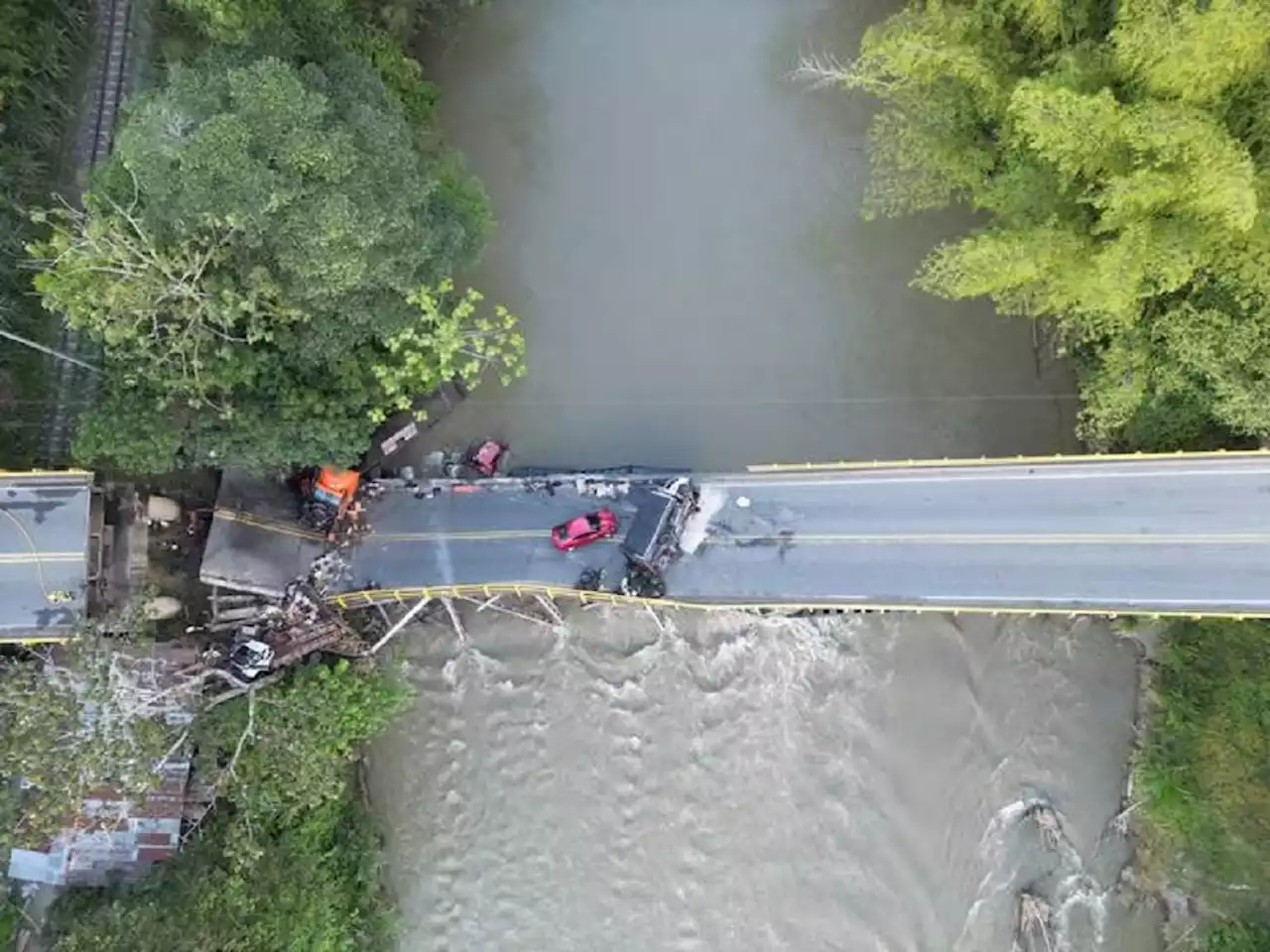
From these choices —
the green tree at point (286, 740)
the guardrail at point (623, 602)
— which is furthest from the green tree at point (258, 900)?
the guardrail at point (623, 602)

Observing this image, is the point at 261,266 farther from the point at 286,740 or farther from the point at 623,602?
the point at 623,602

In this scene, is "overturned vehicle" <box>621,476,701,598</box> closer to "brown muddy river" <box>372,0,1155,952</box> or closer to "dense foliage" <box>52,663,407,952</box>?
"brown muddy river" <box>372,0,1155,952</box>

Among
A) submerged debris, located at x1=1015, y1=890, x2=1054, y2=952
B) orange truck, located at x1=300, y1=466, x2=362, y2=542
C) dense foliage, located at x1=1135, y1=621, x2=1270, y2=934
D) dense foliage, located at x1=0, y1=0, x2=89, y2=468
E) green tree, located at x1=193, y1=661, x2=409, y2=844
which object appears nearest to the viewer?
green tree, located at x1=193, y1=661, x2=409, y2=844

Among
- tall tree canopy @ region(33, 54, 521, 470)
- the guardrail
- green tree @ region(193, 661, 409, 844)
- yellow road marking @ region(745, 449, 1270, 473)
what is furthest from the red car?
green tree @ region(193, 661, 409, 844)

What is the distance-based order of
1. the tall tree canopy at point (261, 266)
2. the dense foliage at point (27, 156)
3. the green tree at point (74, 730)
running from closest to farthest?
the tall tree canopy at point (261, 266)
the green tree at point (74, 730)
the dense foliage at point (27, 156)

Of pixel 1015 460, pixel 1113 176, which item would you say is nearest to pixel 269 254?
pixel 1113 176

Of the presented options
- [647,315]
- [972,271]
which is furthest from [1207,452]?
[647,315]

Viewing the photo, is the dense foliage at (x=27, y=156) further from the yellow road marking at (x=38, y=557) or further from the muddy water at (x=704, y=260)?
the muddy water at (x=704, y=260)
